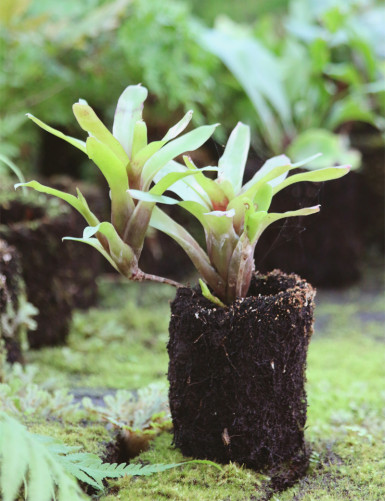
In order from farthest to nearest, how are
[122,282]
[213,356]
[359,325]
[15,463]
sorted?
1. [122,282]
2. [359,325]
3. [213,356]
4. [15,463]

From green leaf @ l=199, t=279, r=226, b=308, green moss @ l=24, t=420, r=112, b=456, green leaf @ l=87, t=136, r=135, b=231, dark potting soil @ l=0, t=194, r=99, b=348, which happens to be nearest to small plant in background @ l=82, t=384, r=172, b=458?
green moss @ l=24, t=420, r=112, b=456

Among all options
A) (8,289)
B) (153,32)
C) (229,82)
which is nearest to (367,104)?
(229,82)

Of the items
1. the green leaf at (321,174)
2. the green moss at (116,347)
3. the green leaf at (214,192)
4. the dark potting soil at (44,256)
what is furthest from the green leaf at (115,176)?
the dark potting soil at (44,256)

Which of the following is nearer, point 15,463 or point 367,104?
point 15,463

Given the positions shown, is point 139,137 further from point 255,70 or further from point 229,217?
point 255,70

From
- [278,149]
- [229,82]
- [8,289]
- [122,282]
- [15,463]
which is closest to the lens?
[15,463]

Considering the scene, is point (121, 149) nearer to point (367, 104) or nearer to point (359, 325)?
point (359, 325)

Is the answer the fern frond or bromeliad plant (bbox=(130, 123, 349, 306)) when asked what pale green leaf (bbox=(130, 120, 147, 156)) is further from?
the fern frond

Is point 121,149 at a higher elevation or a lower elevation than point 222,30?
lower
